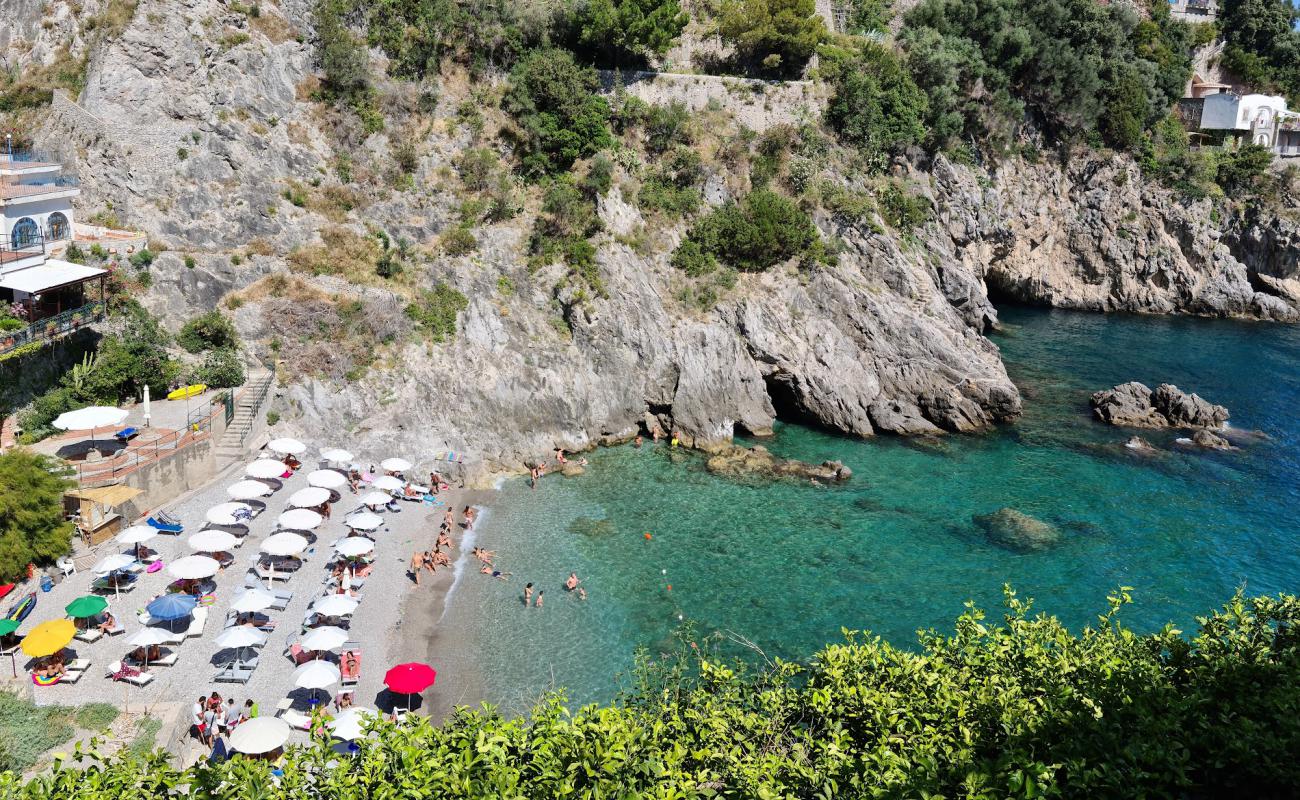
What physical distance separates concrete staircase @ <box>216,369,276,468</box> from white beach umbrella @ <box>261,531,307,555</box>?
21.5ft

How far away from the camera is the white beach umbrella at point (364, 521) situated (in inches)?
1129

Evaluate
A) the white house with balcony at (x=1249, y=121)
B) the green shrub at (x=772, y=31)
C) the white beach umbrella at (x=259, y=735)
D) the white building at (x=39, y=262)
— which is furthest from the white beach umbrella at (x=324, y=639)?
the white house with balcony at (x=1249, y=121)

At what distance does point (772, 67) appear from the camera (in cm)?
5047

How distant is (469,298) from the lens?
3897cm

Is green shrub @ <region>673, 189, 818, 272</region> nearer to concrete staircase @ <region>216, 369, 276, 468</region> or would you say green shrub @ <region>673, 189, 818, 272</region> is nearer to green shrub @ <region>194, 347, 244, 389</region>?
concrete staircase @ <region>216, 369, 276, 468</region>

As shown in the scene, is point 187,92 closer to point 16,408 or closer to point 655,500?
point 16,408

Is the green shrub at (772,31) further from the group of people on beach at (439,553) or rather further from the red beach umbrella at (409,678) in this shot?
the red beach umbrella at (409,678)

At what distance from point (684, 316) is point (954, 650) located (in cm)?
2638

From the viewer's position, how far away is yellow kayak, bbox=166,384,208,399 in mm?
32719

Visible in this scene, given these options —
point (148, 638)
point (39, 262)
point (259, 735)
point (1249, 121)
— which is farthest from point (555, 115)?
point (1249, 121)

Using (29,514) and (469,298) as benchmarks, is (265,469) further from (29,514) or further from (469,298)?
(469,298)

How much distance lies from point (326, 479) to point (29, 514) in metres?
9.07

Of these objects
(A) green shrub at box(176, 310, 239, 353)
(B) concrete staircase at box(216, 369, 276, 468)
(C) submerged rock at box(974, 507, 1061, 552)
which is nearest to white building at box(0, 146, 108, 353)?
(A) green shrub at box(176, 310, 239, 353)

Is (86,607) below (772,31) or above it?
below
